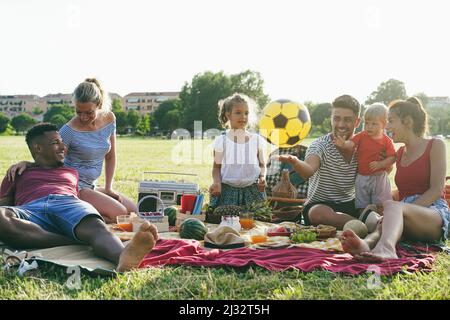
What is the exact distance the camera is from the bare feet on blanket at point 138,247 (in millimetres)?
3311

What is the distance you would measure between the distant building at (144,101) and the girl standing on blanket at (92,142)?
386 feet

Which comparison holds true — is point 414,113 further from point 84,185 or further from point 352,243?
point 84,185

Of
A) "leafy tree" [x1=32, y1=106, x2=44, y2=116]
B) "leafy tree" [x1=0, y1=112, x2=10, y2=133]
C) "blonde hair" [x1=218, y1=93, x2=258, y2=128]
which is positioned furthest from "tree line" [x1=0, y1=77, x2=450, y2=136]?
"blonde hair" [x1=218, y1=93, x2=258, y2=128]

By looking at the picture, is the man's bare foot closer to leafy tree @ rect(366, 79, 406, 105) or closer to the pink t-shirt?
the pink t-shirt

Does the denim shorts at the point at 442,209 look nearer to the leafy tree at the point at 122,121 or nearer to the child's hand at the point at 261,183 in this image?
the child's hand at the point at 261,183

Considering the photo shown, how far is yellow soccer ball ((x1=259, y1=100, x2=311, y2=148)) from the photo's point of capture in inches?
277

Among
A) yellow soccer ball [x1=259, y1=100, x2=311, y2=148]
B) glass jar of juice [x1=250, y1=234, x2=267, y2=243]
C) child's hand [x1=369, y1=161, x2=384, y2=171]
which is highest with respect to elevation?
yellow soccer ball [x1=259, y1=100, x2=311, y2=148]

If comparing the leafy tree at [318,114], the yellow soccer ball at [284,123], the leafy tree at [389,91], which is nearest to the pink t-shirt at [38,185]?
the yellow soccer ball at [284,123]

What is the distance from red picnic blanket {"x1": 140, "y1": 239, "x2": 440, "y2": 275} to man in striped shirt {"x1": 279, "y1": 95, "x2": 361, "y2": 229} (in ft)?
3.65

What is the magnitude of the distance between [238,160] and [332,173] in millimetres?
1222

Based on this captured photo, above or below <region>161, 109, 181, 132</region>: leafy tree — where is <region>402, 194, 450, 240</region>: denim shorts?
below

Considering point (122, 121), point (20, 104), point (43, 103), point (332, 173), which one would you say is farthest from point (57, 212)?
point (43, 103)

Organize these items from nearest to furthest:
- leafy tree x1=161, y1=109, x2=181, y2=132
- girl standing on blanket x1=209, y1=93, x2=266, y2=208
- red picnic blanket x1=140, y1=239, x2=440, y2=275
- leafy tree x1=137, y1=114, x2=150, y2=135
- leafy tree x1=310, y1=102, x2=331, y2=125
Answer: red picnic blanket x1=140, y1=239, x2=440, y2=275
girl standing on blanket x1=209, y1=93, x2=266, y2=208
leafy tree x1=310, y1=102, x2=331, y2=125
leafy tree x1=161, y1=109, x2=181, y2=132
leafy tree x1=137, y1=114, x2=150, y2=135
